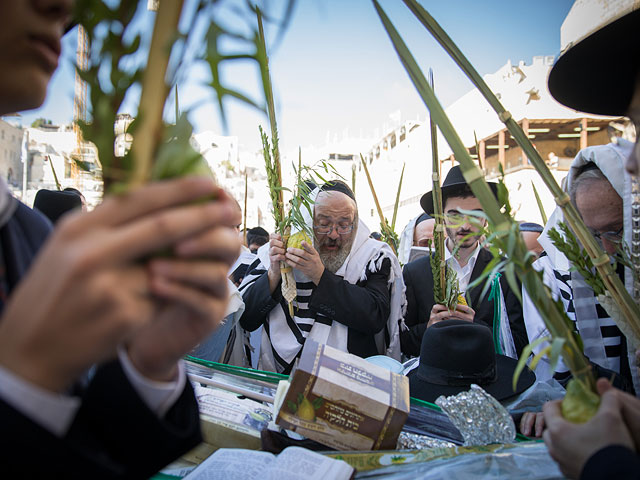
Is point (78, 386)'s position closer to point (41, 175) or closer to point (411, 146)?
point (411, 146)

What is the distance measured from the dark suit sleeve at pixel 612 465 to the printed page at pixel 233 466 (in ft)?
2.46

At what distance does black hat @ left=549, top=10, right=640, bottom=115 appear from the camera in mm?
1323

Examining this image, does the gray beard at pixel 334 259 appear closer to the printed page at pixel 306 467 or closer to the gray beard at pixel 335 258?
the gray beard at pixel 335 258

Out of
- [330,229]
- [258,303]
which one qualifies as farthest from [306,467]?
[330,229]

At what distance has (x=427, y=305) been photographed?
3.35 m

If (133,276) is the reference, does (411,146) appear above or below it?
above

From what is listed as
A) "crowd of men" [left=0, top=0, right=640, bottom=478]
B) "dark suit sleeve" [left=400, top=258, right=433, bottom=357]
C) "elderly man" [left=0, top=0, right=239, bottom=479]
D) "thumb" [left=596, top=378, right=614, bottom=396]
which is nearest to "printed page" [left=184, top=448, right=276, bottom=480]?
"crowd of men" [left=0, top=0, right=640, bottom=478]

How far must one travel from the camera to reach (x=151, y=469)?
63 centimetres

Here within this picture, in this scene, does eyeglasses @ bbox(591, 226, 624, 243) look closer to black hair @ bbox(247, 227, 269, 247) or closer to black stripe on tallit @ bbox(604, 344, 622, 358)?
black stripe on tallit @ bbox(604, 344, 622, 358)

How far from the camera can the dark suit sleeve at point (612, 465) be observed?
2.46 feet

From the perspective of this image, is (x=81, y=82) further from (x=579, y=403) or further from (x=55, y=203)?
(x=55, y=203)

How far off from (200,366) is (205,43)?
1.63 meters

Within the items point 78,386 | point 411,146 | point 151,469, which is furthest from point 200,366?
point 411,146

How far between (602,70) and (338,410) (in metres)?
1.45
